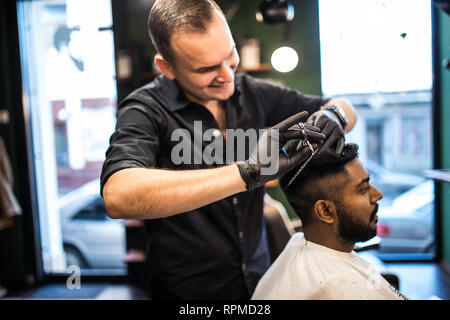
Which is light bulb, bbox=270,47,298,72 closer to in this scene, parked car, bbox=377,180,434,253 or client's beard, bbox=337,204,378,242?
client's beard, bbox=337,204,378,242

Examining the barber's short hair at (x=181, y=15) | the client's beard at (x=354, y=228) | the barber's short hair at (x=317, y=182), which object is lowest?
the client's beard at (x=354, y=228)

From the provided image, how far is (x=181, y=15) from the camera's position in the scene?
2.50 ft

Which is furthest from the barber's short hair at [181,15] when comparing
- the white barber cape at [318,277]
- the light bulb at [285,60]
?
the white barber cape at [318,277]

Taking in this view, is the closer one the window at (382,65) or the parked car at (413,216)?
the window at (382,65)

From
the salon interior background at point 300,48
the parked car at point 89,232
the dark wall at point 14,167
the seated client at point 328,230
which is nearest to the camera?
the salon interior background at point 300,48

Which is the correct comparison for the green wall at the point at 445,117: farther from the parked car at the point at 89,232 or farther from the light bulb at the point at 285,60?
the parked car at the point at 89,232

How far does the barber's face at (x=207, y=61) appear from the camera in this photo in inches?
31.0

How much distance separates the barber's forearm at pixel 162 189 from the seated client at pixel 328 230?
305mm

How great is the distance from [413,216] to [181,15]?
1491 millimetres

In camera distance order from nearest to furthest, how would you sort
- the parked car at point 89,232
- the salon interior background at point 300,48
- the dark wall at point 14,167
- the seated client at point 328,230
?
the salon interior background at point 300,48
the seated client at point 328,230
the parked car at point 89,232
the dark wall at point 14,167

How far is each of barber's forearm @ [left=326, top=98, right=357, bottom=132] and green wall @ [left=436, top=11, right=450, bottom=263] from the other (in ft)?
0.86

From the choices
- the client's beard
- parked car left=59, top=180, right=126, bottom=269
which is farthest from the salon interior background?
parked car left=59, top=180, right=126, bottom=269

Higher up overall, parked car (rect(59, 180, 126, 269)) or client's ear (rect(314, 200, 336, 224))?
client's ear (rect(314, 200, 336, 224))

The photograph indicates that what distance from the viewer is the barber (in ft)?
2.44
